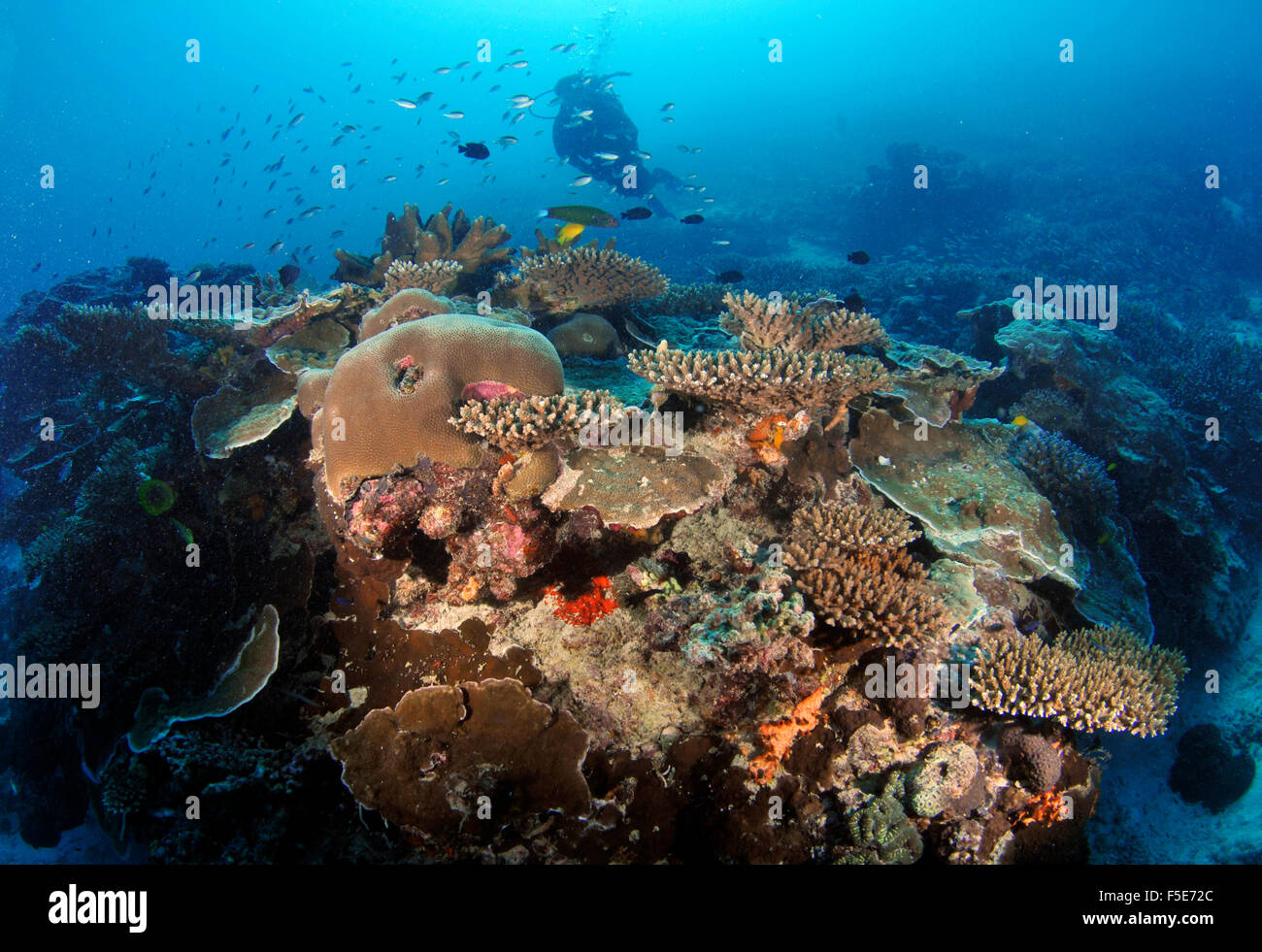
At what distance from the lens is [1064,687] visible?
4.18 metres

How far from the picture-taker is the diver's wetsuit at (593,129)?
1054 inches

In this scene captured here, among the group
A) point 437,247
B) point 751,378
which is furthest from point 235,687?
point 437,247

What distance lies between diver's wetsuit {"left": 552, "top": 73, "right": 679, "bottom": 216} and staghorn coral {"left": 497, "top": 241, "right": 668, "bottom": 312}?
2282 cm

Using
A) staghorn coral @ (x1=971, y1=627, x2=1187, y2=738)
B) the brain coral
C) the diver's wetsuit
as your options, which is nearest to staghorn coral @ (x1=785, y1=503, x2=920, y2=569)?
staghorn coral @ (x1=971, y1=627, x2=1187, y2=738)

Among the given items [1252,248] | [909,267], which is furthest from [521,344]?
[1252,248]

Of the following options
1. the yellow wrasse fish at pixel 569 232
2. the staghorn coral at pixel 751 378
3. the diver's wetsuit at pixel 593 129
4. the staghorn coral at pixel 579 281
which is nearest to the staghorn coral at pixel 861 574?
the staghorn coral at pixel 751 378

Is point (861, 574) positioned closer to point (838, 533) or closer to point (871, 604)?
point (871, 604)

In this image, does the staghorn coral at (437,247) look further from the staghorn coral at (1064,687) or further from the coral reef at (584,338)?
the staghorn coral at (1064,687)

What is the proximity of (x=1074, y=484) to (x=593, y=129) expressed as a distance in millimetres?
27434

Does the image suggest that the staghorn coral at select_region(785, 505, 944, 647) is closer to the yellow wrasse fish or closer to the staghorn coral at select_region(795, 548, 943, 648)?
the staghorn coral at select_region(795, 548, 943, 648)

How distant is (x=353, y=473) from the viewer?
413 cm

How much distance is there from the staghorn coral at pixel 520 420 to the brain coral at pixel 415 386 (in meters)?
0.20

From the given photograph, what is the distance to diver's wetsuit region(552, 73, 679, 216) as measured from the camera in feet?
87.9

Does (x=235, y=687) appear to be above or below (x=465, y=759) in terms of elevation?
above
